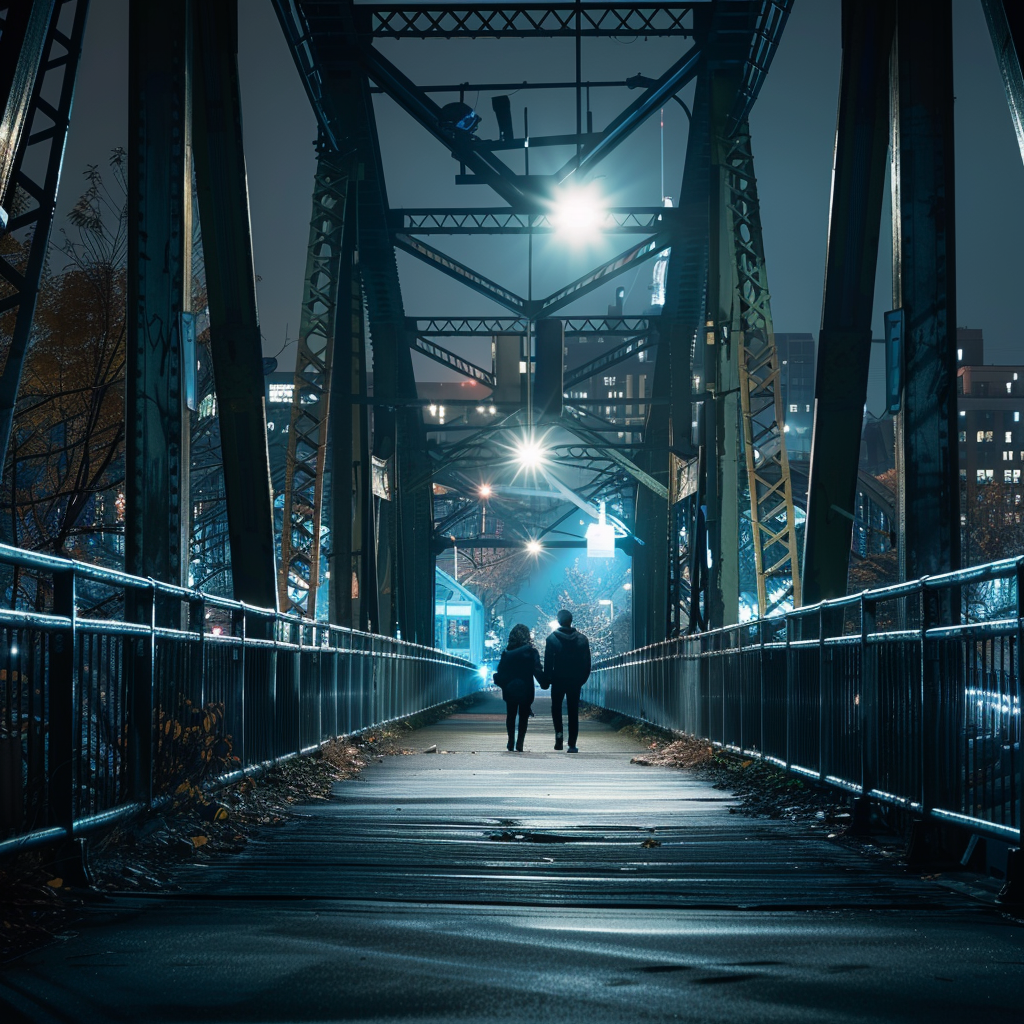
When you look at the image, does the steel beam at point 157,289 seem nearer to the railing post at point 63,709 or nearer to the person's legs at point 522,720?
the railing post at point 63,709

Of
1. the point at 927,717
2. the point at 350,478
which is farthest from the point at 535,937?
the point at 350,478

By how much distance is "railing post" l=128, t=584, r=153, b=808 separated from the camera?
697 centimetres

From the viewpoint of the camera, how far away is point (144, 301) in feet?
30.8

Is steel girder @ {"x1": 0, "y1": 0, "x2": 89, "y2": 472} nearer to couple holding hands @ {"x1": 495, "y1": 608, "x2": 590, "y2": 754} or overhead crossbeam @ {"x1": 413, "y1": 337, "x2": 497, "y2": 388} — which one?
couple holding hands @ {"x1": 495, "y1": 608, "x2": 590, "y2": 754}

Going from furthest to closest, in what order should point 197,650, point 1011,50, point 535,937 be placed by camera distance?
point 197,650
point 1011,50
point 535,937

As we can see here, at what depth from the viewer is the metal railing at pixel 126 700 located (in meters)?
5.50

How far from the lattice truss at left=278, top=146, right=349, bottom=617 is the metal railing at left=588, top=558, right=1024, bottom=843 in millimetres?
9316

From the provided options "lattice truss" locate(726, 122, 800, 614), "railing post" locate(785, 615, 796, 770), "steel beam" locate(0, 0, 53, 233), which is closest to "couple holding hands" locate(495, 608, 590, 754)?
"lattice truss" locate(726, 122, 800, 614)

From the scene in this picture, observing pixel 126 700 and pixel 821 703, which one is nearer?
pixel 126 700

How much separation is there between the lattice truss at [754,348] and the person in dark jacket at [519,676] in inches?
124

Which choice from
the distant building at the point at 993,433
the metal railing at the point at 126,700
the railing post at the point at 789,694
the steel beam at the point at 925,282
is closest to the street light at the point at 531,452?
the railing post at the point at 789,694

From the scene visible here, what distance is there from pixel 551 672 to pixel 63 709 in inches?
485

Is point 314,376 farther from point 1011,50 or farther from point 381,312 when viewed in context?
point 1011,50

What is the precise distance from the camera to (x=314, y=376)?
885 inches
